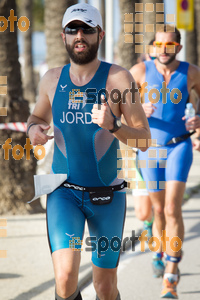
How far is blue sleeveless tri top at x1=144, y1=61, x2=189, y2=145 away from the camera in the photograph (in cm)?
575

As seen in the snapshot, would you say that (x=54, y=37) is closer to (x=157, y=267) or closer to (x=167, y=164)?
(x=167, y=164)

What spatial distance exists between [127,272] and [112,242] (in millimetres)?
2404

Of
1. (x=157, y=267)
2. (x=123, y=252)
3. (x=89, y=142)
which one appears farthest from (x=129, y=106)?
(x=123, y=252)

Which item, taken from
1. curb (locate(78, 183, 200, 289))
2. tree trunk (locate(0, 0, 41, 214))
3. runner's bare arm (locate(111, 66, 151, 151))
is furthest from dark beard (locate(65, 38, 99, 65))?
tree trunk (locate(0, 0, 41, 214))

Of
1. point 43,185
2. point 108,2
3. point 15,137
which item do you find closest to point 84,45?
point 43,185

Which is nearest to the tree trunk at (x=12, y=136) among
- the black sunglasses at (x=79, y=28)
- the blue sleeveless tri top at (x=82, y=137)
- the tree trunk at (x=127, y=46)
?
the blue sleeveless tri top at (x=82, y=137)

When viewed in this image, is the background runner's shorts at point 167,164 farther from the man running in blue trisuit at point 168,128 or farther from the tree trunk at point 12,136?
the tree trunk at point 12,136

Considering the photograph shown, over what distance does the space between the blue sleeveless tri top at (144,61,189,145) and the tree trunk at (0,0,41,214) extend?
11.0ft

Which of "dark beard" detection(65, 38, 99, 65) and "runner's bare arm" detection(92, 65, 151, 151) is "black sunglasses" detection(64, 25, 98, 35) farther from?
"runner's bare arm" detection(92, 65, 151, 151)

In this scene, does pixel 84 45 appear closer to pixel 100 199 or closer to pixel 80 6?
pixel 80 6

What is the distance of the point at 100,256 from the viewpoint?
3953 millimetres

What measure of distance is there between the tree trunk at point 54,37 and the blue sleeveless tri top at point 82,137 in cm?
673

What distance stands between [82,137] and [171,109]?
1.99 metres

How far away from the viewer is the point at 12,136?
28.6ft
